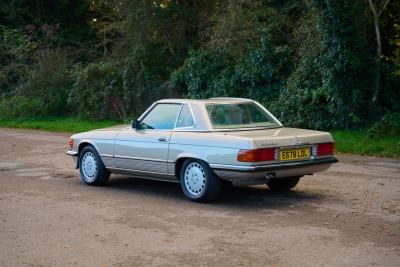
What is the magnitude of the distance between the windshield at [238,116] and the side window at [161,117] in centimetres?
57

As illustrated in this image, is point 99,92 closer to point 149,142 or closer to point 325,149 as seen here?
point 149,142

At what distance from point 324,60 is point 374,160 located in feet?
14.9

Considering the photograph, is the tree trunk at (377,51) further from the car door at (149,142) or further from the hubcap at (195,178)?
the hubcap at (195,178)

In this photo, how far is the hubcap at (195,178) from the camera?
9.31m

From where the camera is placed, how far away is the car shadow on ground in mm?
9383

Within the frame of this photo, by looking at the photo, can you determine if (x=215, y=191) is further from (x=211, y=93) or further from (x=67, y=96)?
(x=67, y=96)

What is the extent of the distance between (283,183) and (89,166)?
325 centimetres

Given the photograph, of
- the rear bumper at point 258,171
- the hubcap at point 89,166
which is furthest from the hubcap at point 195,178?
the hubcap at point 89,166

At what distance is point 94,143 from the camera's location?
10938mm

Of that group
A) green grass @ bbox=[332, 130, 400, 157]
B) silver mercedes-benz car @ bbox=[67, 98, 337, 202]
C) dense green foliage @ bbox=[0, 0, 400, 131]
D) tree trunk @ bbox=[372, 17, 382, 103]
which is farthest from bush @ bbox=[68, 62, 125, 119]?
silver mercedes-benz car @ bbox=[67, 98, 337, 202]

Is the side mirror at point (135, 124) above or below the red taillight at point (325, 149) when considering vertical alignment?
above

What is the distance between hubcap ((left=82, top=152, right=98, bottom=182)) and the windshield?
7.72 ft

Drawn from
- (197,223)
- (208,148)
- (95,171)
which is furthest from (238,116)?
(95,171)

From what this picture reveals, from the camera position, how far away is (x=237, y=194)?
33.2 feet
